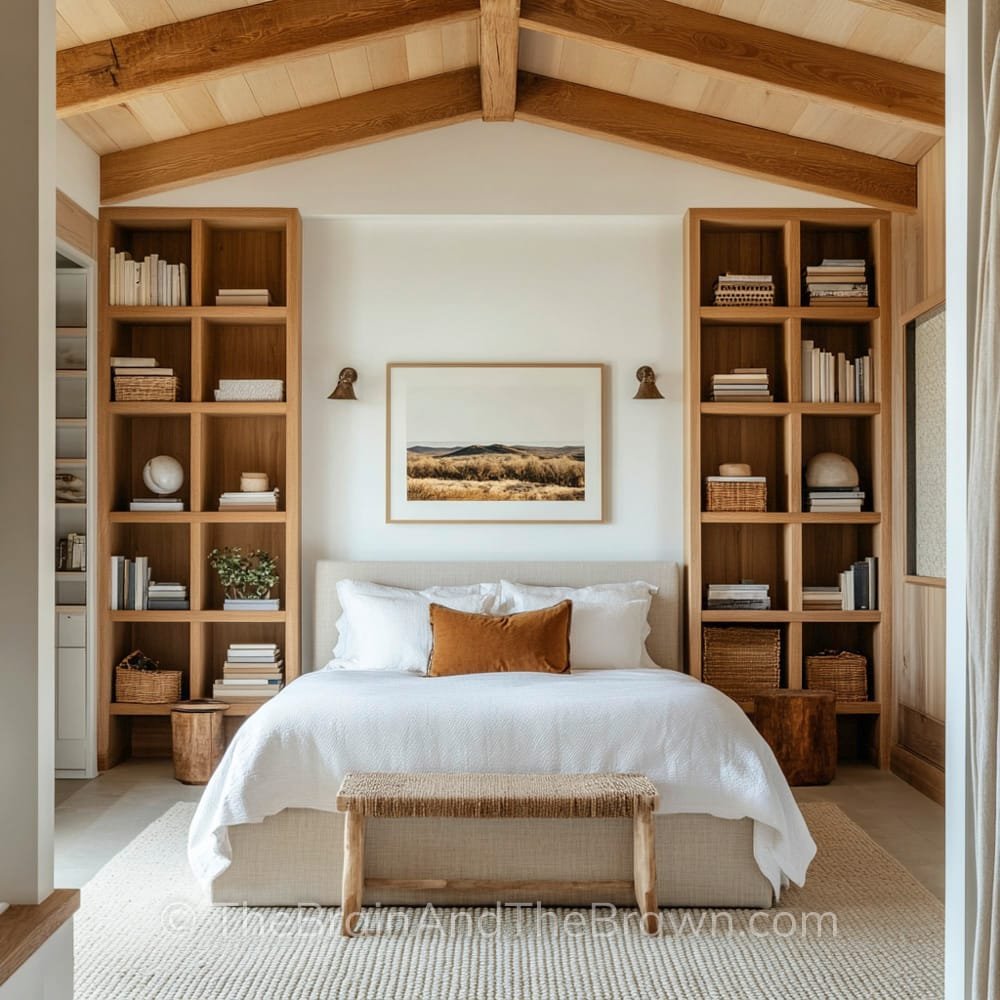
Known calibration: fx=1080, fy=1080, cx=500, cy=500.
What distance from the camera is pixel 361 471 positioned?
18.5 ft

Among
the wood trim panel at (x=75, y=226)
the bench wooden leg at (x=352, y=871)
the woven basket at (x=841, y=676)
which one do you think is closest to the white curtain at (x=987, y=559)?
the bench wooden leg at (x=352, y=871)

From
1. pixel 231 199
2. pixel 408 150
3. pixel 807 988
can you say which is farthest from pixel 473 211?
pixel 807 988

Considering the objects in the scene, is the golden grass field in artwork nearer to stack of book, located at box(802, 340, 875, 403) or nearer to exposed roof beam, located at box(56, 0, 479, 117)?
stack of book, located at box(802, 340, 875, 403)

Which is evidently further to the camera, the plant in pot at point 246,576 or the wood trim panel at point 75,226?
the plant in pot at point 246,576

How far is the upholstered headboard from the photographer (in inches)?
214

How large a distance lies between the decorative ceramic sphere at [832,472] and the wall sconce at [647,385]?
874 millimetres

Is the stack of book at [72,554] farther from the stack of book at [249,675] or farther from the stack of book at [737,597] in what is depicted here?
the stack of book at [737,597]

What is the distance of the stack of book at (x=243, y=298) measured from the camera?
5.47 metres

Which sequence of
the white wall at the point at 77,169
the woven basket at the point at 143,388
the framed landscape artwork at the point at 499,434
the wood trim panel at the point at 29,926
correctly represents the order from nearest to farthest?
the wood trim panel at the point at 29,926, the white wall at the point at 77,169, the woven basket at the point at 143,388, the framed landscape artwork at the point at 499,434

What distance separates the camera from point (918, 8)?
12.3 ft

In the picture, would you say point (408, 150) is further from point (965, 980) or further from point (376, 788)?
point (965, 980)

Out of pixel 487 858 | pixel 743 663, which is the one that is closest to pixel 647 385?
pixel 743 663

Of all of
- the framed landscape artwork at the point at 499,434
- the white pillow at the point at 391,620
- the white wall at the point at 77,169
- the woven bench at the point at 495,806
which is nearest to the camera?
the woven bench at the point at 495,806

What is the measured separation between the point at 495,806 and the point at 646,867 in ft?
1.72
